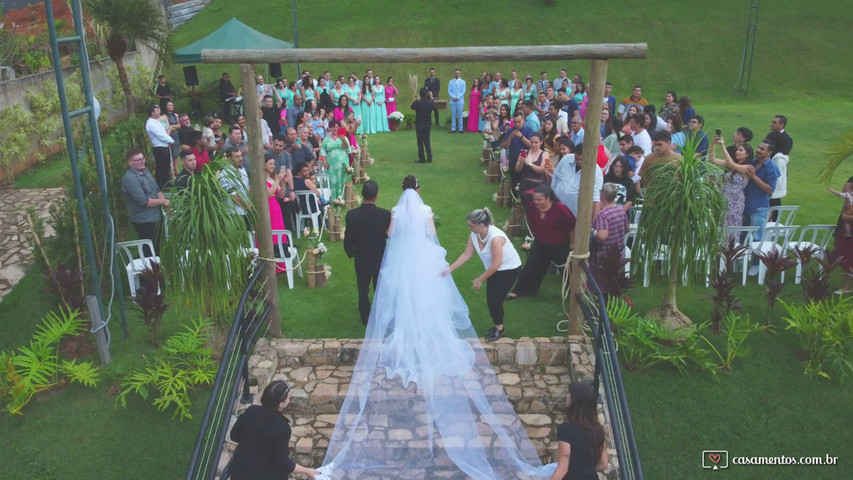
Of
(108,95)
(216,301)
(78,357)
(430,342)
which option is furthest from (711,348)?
(108,95)

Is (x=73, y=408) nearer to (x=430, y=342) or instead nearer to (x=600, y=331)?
(x=430, y=342)

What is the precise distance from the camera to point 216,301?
638 cm

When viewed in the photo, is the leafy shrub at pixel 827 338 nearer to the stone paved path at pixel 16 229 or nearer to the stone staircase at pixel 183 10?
the stone paved path at pixel 16 229

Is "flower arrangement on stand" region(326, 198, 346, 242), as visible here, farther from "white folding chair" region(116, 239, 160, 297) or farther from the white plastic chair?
"white folding chair" region(116, 239, 160, 297)

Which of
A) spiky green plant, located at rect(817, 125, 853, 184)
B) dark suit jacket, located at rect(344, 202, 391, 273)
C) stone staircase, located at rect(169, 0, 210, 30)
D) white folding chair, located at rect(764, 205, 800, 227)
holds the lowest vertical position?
white folding chair, located at rect(764, 205, 800, 227)

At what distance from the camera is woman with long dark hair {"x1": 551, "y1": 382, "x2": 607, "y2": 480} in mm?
4211

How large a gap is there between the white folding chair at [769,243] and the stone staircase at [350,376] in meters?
3.12

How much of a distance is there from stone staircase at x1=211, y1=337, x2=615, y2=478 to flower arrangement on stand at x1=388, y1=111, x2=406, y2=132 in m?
13.1

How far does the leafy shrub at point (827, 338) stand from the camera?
6219 millimetres

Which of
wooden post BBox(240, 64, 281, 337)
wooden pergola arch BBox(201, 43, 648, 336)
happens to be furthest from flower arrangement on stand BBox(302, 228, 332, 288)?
wooden pergola arch BBox(201, 43, 648, 336)

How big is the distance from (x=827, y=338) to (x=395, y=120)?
47.3ft

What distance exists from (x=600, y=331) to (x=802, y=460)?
1.98 m

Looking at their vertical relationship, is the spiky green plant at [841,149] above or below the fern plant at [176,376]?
above

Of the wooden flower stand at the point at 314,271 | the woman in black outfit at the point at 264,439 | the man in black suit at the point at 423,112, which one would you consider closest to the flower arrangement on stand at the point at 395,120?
the man in black suit at the point at 423,112
